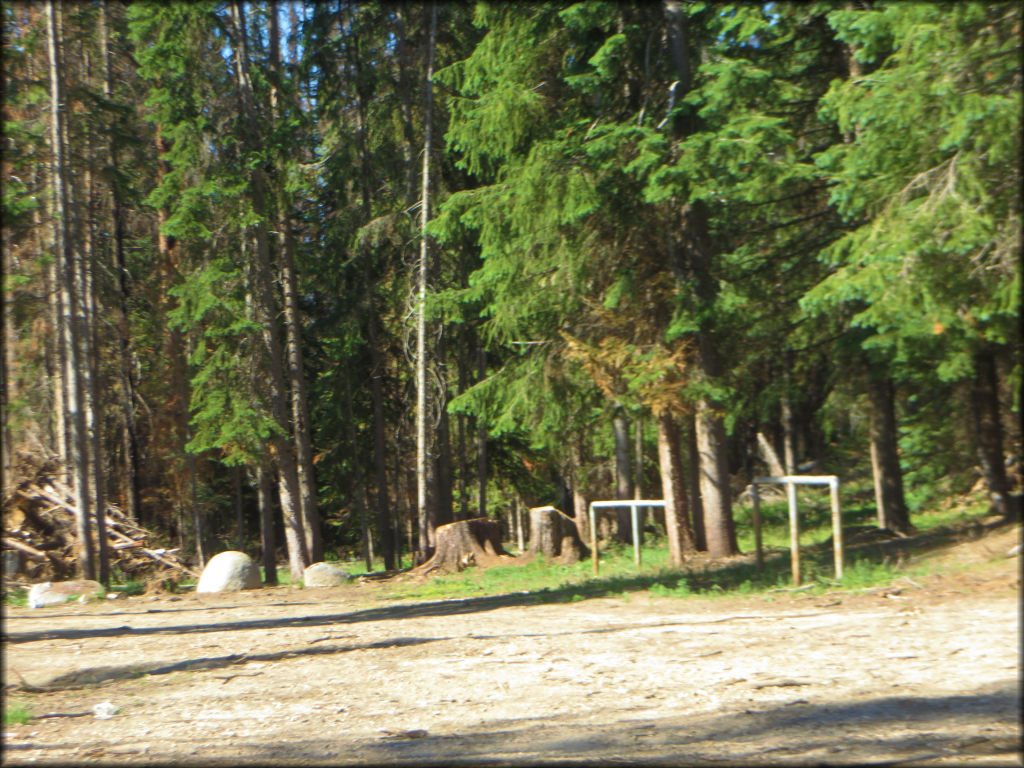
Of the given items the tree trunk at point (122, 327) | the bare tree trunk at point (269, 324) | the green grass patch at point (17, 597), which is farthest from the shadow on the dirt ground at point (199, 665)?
the tree trunk at point (122, 327)

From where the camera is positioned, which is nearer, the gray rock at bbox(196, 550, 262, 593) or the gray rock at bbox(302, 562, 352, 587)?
the gray rock at bbox(196, 550, 262, 593)

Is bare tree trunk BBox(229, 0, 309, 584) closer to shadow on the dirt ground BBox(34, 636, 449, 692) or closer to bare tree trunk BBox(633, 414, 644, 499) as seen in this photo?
bare tree trunk BBox(633, 414, 644, 499)

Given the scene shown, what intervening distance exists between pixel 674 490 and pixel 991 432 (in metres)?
4.59

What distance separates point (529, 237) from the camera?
45.8 feet

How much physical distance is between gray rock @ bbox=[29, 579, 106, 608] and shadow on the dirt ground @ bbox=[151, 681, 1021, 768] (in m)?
13.5

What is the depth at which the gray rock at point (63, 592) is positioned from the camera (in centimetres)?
1747

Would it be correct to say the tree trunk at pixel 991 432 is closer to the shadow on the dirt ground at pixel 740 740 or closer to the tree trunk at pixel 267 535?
the shadow on the dirt ground at pixel 740 740

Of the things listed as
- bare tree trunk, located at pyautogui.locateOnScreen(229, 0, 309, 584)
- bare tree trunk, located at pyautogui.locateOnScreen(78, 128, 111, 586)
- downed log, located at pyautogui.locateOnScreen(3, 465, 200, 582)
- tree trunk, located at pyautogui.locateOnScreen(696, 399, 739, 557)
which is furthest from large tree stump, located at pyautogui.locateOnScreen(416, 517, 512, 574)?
bare tree trunk, located at pyautogui.locateOnScreen(78, 128, 111, 586)

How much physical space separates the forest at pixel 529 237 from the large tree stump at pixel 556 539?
87.0 inches

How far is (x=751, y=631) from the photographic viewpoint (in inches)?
351

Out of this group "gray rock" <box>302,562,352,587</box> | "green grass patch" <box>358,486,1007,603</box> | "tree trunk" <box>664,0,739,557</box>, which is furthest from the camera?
"gray rock" <box>302,562,352,587</box>

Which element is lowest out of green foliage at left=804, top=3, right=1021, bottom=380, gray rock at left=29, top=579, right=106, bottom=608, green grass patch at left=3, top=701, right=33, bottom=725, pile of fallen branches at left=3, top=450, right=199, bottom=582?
gray rock at left=29, top=579, right=106, bottom=608

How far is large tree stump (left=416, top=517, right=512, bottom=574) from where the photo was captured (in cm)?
2020

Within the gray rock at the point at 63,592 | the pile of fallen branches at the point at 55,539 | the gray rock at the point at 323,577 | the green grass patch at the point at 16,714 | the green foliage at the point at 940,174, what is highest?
the green foliage at the point at 940,174
